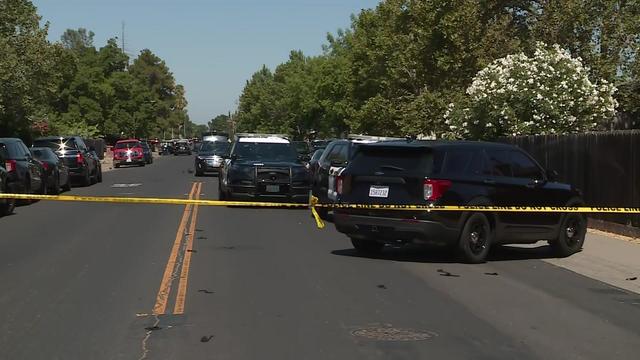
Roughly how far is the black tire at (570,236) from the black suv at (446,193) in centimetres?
12

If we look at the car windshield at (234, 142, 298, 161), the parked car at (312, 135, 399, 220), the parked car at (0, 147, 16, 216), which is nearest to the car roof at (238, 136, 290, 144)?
the car windshield at (234, 142, 298, 161)

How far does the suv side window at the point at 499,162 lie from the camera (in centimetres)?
1195

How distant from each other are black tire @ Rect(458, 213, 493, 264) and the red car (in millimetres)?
44412

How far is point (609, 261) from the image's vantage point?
12156 millimetres

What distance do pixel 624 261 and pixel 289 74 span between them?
318 feet

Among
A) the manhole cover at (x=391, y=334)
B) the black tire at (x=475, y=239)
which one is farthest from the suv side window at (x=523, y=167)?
the manhole cover at (x=391, y=334)

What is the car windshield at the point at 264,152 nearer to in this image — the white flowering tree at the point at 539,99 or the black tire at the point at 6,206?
the black tire at the point at 6,206

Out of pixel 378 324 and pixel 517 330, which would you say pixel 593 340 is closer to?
pixel 517 330

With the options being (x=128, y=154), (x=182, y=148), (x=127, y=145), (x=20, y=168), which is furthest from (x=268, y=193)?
(x=182, y=148)

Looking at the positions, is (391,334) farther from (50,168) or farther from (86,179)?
(86,179)

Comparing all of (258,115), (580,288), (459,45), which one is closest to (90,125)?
(258,115)

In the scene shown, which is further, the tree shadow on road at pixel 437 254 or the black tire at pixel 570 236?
the black tire at pixel 570 236

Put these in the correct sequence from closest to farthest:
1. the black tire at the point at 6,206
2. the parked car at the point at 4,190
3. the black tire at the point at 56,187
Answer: the parked car at the point at 4,190
the black tire at the point at 6,206
the black tire at the point at 56,187

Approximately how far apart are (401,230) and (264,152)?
10582 mm
